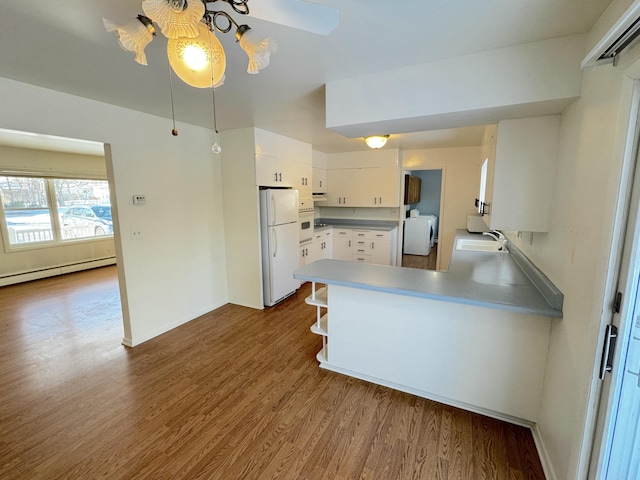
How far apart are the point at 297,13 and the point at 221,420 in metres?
2.40

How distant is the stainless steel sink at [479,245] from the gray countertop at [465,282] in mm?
555

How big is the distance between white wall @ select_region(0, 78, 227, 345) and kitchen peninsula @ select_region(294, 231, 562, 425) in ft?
6.10

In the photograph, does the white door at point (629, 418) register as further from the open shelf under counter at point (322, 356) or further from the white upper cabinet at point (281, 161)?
the white upper cabinet at point (281, 161)

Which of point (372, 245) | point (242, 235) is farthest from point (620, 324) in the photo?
point (372, 245)

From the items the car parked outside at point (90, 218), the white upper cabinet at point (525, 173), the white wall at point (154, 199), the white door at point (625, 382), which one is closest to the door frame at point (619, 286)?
the white door at point (625, 382)

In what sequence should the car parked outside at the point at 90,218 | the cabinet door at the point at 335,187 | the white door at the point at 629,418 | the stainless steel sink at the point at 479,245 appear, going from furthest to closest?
the car parked outside at the point at 90,218, the cabinet door at the point at 335,187, the stainless steel sink at the point at 479,245, the white door at the point at 629,418

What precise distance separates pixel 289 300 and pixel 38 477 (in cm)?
288

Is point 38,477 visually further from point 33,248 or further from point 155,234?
point 33,248

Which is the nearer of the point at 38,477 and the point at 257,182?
the point at 38,477

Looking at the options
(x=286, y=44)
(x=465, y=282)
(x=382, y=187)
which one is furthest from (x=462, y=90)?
(x=382, y=187)

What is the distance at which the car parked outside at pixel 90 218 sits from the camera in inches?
234

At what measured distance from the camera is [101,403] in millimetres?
2119

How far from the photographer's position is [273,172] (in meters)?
3.84

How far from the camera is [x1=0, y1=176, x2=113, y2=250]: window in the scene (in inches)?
199
